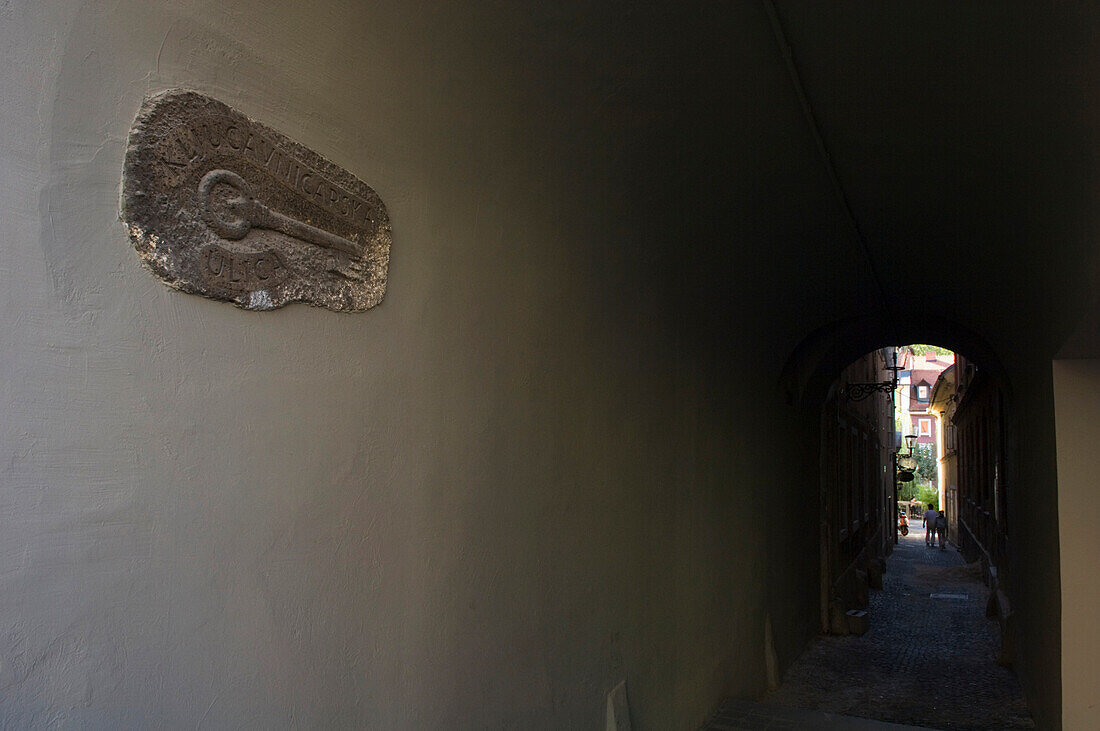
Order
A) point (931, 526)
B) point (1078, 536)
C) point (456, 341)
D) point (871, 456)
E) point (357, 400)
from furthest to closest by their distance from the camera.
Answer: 1. point (931, 526)
2. point (871, 456)
3. point (1078, 536)
4. point (456, 341)
5. point (357, 400)

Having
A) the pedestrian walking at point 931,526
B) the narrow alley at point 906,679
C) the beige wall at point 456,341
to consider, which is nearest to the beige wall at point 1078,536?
the beige wall at point 456,341

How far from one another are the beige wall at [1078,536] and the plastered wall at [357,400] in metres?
2.35

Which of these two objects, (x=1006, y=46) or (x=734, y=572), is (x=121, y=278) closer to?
(x=1006, y=46)

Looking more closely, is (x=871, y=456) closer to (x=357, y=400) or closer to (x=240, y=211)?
(x=357, y=400)

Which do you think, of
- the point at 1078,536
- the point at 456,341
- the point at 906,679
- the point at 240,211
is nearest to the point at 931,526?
the point at 906,679

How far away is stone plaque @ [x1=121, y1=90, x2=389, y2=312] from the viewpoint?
1.84 meters

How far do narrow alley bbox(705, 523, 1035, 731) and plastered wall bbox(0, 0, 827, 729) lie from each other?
1579mm

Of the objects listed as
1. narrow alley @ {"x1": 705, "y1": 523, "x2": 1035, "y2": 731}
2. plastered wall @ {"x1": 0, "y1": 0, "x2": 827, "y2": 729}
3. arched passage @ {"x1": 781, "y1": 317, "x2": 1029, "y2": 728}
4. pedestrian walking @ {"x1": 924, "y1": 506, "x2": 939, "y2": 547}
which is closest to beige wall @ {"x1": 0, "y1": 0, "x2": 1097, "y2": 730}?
plastered wall @ {"x1": 0, "y1": 0, "x2": 827, "y2": 729}

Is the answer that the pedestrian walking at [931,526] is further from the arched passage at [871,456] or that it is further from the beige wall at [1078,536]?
the beige wall at [1078,536]

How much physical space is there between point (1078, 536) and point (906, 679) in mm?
4238

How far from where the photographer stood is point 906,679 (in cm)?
906

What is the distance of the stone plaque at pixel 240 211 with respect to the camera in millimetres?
1838

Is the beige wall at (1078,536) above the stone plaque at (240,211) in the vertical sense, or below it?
below

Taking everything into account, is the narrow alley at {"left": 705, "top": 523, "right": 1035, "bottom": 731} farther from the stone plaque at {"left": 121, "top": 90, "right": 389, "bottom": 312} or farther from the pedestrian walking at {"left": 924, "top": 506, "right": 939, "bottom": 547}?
the pedestrian walking at {"left": 924, "top": 506, "right": 939, "bottom": 547}
